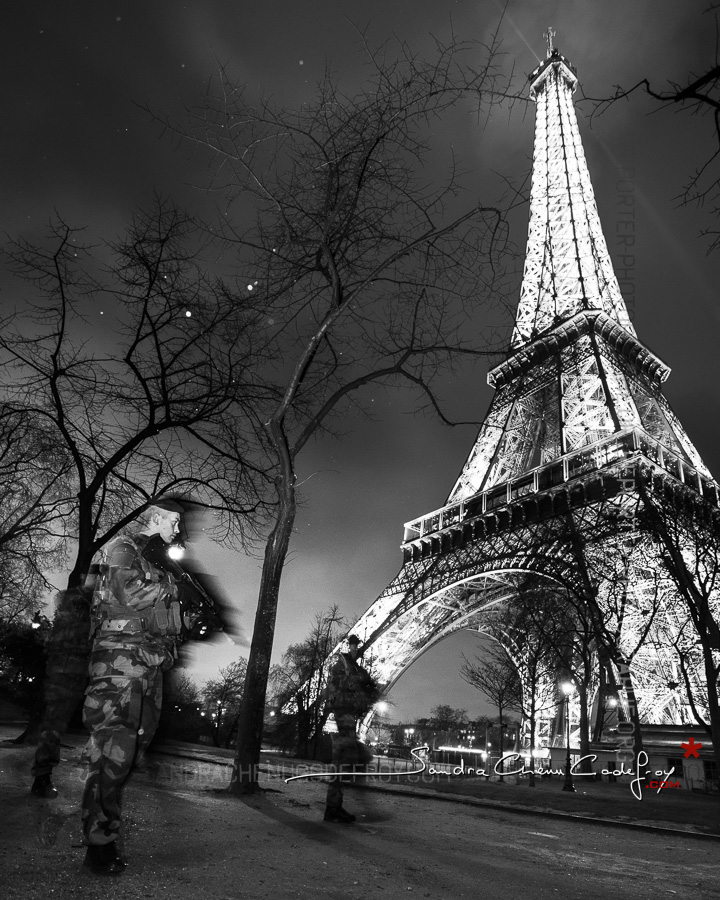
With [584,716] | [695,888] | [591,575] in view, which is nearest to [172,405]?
[695,888]

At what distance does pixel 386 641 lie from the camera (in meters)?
30.1

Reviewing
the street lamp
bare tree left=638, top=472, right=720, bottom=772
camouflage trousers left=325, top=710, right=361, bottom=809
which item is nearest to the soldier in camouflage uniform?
camouflage trousers left=325, top=710, right=361, bottom=809

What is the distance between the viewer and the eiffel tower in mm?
20781

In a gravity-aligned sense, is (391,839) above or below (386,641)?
below

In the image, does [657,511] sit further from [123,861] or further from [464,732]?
[464,732]

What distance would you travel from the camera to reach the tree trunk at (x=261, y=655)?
686 cm

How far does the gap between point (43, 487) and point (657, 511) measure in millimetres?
15028

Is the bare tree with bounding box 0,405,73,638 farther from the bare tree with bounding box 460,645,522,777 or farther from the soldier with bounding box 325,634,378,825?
the bare tree with bounding box 460,645,522,777

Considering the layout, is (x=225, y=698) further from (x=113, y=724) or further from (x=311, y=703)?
(x=113, y=724)

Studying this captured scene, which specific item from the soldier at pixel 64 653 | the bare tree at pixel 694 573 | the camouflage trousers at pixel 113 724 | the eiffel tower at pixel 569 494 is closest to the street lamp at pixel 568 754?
the eiffel tower at pixel 569 494

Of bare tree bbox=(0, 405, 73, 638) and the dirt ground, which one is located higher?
bare tree bbox=(0, 405, 73, 638)

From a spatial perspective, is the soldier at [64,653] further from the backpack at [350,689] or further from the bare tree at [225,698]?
the bare tree at [225,698]

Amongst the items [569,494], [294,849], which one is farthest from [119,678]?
[569,494]

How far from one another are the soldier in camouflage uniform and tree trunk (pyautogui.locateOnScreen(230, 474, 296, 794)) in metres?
4.08
